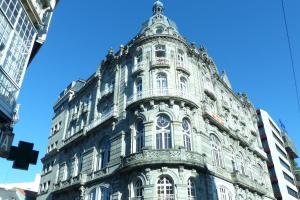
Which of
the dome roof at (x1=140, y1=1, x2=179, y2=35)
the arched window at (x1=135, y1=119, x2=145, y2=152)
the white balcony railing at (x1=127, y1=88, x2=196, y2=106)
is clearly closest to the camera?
the arched window at (x1=135, y1=119, x2=145, y2=152)

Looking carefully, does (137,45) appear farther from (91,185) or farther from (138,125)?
(91,185)

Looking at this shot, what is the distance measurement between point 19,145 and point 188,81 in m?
18.5

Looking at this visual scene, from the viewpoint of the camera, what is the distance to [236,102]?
132 feet

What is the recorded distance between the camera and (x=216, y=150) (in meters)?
28.3

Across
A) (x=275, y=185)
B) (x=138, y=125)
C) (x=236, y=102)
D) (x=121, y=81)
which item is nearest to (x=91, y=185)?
(x=138, y=125)

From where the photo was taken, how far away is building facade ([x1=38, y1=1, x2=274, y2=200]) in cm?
2217

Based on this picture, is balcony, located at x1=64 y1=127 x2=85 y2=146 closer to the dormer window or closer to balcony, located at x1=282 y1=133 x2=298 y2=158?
the dormer window

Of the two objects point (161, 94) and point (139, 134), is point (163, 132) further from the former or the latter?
point (161, 94)

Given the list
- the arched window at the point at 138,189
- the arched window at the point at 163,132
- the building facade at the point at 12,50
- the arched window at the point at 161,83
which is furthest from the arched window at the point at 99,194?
the building facade at the point at 12,50

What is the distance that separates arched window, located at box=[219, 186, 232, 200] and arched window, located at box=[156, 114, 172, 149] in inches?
264

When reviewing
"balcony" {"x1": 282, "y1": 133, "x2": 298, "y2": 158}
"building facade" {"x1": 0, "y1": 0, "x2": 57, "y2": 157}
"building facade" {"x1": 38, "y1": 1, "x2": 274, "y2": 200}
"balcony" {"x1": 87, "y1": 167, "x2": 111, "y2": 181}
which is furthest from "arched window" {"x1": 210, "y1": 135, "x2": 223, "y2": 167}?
"balcony" {"x1": 282, "y1": 133, "x2": 298, "y2": 158}

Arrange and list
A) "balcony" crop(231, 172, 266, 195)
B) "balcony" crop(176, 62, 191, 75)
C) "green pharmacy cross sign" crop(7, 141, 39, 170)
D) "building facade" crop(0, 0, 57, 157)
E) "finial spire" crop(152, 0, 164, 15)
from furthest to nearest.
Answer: "finial spire" crop(152, 0, 164, 15), "balcony" crop(176, 62, 191, 75), "balcony" crop(231, 172, 266, 195), "building facade" crop(0, 0, 57, 157), "green pharmacy cross sign" crop(7, 141, 39, 170)

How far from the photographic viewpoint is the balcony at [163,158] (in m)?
21.5

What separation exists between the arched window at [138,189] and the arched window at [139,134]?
2.88 meters
